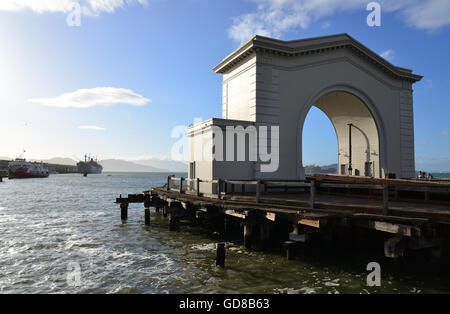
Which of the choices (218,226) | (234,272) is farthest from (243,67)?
(234,272)

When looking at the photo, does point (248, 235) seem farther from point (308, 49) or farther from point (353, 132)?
point (353, 132)

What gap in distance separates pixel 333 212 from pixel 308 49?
39.6ft

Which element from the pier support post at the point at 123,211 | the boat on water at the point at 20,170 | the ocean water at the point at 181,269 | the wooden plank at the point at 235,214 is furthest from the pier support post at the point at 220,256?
the boat on water at the point at 20,170

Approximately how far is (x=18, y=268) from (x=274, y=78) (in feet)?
48.0

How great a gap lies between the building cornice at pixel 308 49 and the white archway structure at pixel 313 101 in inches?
2.1

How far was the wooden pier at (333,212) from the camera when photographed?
7.61 m

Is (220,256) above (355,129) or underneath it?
underneath

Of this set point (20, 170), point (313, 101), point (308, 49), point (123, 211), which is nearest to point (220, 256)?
point (313, 101)

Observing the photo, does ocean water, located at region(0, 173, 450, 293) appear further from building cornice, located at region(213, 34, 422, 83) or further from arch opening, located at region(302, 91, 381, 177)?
arch opening, located at region(302, 91, 381, 177)

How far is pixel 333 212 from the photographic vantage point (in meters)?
9.21

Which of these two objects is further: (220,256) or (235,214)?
(235,214)

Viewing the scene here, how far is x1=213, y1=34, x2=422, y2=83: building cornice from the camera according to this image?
665 inches

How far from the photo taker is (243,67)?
18.2m
